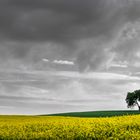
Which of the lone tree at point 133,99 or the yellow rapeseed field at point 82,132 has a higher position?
the lone tree at point 133,99

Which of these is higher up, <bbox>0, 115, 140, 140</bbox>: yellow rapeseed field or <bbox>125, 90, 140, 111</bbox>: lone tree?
<bbox>125, 90, 140, 111</bbox>: lone tree

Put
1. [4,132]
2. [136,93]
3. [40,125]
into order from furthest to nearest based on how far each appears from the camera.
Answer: [136,93] → [40,125] → [4,132]

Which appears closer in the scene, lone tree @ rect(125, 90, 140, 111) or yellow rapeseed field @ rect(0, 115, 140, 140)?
yellow rapeseed field @ rect(0, 115, 140, 140)

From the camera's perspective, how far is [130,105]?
92.1m

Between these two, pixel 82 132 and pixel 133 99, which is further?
pixel 133 99

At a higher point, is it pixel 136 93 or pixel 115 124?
pixel 136 93

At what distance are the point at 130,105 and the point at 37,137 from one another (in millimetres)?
69022

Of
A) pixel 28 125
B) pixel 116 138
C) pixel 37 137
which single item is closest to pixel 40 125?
pixel 28 125

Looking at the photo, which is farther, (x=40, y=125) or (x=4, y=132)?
(x=40, y=125)

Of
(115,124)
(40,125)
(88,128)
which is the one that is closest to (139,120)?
(115,124)

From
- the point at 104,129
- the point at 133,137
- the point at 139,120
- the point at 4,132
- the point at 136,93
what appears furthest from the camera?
the point at 136,93

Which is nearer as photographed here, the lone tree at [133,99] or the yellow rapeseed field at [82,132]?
the yellow rapeseed field at [82,132]

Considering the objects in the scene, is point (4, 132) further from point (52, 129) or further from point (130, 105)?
point (130, 105)

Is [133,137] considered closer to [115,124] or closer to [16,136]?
[115,124]
